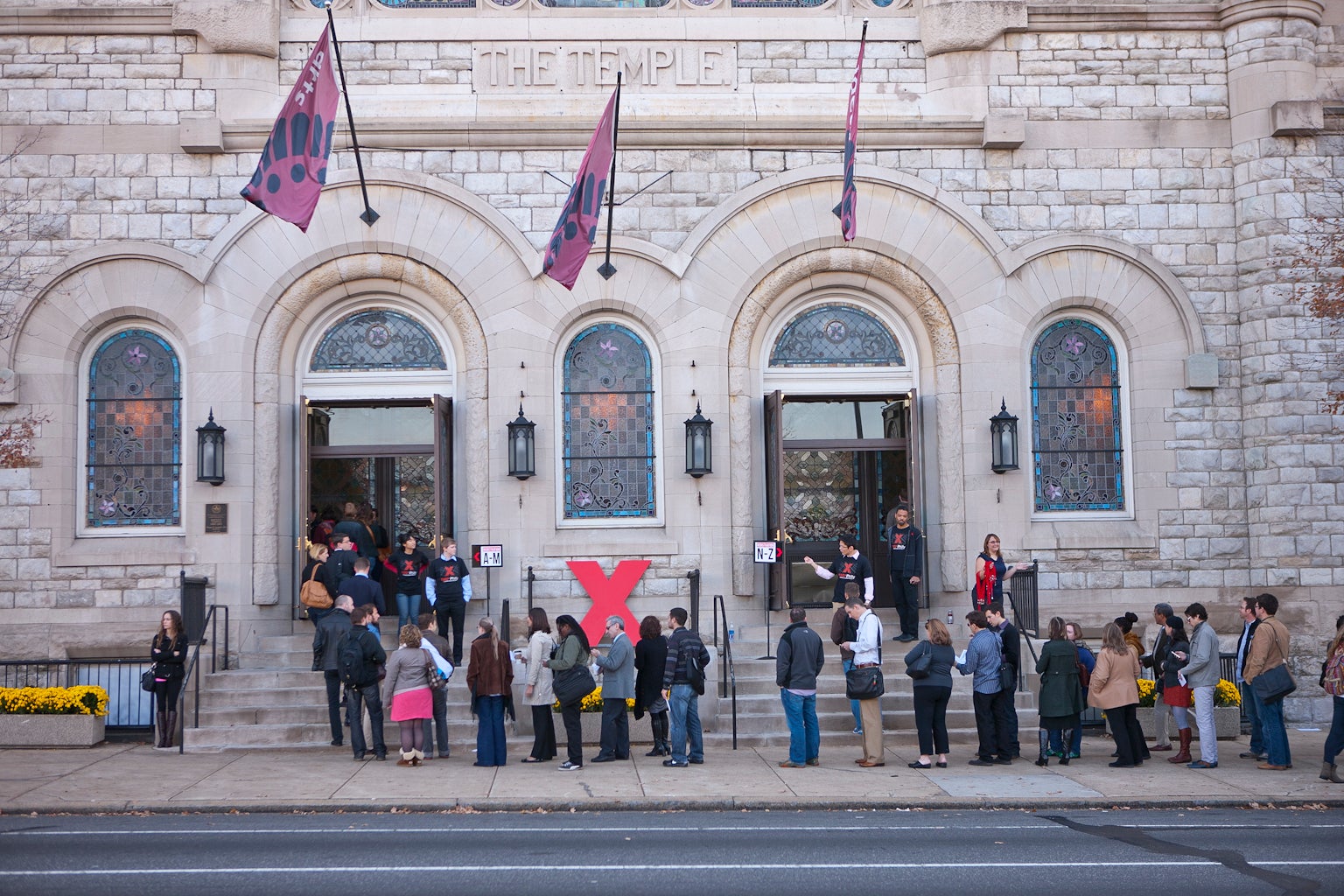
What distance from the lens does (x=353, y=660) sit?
14617 mm

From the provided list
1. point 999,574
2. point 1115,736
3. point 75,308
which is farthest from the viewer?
point 75,308

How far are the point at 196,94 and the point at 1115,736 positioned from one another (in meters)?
13.6

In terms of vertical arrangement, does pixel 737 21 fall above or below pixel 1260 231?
above

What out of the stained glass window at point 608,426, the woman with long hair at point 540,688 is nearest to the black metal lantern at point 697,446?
the stained glass window at point 608,426

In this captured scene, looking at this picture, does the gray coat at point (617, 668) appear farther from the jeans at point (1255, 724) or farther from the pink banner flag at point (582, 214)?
the jeans at point (1255, 724)

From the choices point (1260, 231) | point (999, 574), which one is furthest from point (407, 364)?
point (1260, 231)

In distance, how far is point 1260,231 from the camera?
61.0 ft

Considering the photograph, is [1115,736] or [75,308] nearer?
[1115,736]

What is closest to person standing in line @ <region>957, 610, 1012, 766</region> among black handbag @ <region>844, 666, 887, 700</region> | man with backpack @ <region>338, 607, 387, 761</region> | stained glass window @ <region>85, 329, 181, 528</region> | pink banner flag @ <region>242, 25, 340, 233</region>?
black handbag @ <region>844, 666, 887, 700</region>

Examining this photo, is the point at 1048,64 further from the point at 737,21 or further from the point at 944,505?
the point at 944,505

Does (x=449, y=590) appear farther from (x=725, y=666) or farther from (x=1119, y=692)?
(x=1119, y=692)

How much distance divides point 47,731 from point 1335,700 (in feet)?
43.8

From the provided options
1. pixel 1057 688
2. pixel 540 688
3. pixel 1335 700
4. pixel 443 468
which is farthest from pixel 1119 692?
pixel 443 468

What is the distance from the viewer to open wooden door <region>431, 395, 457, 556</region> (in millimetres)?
18469
